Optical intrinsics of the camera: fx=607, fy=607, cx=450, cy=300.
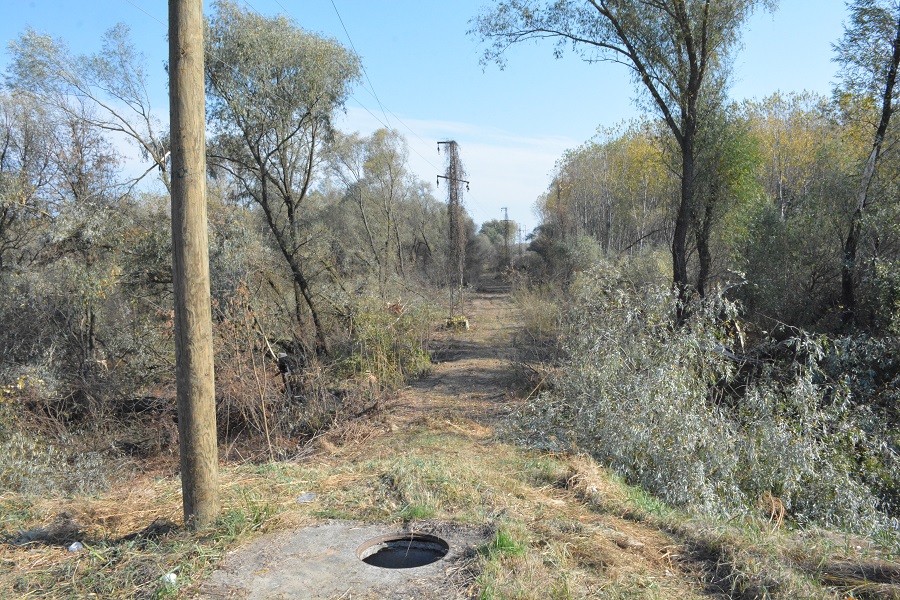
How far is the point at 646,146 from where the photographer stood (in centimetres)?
3466

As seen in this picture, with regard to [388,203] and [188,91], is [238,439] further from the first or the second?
[388,203]

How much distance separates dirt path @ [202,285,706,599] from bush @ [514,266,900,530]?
745 mm

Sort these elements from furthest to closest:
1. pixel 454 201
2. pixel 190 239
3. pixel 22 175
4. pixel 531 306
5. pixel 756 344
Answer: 1. pixel 454 201
2. pixel 531 306
3. pixel 22 175
4. pixel 756 344
5. pixel 190 239

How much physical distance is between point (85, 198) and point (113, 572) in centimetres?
1197

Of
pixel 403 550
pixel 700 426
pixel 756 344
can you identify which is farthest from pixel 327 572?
pixel 756 344

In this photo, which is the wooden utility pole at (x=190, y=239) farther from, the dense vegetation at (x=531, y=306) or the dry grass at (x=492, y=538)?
the dense vegetation at (x=531, y=306)

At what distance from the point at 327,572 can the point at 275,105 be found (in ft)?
44.1

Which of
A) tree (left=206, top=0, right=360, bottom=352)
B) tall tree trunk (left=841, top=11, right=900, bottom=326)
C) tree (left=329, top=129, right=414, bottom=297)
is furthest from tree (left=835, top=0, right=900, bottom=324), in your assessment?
tree (left=329, top=129, right=414, bottom=297)

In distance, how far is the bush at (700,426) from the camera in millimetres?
6426

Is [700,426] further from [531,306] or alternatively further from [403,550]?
[531,306]

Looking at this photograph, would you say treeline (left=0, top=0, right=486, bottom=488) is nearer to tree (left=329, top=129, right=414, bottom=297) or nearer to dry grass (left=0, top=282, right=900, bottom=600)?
dry grass (left=0, top=282, right=900, bottom=600)

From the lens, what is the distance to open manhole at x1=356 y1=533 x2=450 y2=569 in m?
4.02

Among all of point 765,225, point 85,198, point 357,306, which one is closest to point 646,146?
point 765,225

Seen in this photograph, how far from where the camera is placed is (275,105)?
1492 centimetres
